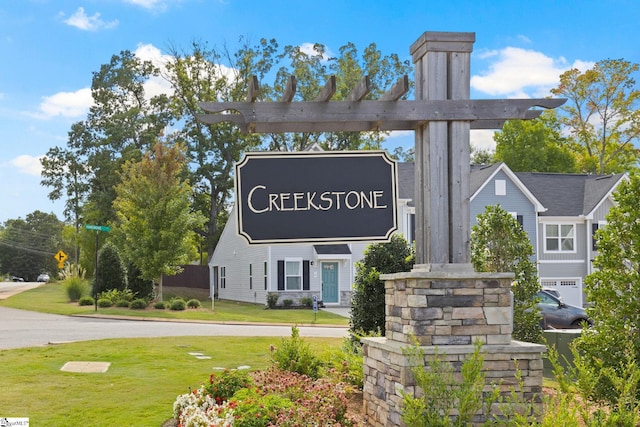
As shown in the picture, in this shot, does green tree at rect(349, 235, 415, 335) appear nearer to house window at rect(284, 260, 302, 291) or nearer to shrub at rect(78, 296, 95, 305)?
shrub at rect(78, 296, 95, 305)

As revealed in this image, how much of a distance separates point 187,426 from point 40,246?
316ft

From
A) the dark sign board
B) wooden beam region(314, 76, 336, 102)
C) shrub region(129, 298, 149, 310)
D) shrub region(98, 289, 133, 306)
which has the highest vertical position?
wooden beam region(314, 76, 336, 102)

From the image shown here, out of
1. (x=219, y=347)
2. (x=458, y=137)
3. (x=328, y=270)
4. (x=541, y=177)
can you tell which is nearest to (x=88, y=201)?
(x=328, y=270)

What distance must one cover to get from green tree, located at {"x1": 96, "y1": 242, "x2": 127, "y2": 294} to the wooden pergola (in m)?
26.0

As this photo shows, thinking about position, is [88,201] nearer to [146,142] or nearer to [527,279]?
[146,142]

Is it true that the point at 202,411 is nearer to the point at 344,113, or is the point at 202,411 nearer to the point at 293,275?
the point at 344,113

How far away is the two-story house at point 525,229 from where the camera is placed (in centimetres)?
3262

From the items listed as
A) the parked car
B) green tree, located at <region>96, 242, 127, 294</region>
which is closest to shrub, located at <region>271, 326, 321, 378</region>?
the parked car

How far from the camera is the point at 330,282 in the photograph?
3288 centimetres

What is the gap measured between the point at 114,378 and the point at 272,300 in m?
21.8

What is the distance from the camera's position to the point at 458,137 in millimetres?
6953

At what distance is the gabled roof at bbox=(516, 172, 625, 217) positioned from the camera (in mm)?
35812

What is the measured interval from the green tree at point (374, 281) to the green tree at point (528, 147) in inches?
1488

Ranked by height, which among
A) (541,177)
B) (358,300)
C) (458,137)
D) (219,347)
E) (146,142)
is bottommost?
(219,347)
